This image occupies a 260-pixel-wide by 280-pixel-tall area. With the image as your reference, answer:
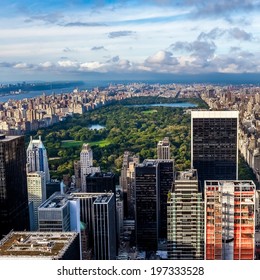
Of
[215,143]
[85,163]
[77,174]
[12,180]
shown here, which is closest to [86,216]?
[77,174]

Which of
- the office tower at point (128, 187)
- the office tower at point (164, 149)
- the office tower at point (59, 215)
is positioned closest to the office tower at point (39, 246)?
the office tower at point (59, 215)

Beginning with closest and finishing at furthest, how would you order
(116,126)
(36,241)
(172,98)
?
(36,241), (116,126), (172,98)

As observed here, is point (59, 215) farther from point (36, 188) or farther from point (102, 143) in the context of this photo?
point (36, 188)

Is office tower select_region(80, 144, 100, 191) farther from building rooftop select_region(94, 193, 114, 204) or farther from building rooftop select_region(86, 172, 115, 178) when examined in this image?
building rooftop select_region(94, 193, 114, 204)

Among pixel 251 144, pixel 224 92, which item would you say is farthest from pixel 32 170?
pixel 251 144

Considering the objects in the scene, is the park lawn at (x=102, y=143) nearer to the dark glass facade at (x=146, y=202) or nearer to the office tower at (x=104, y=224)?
the office tower at (x=104, y=224)
